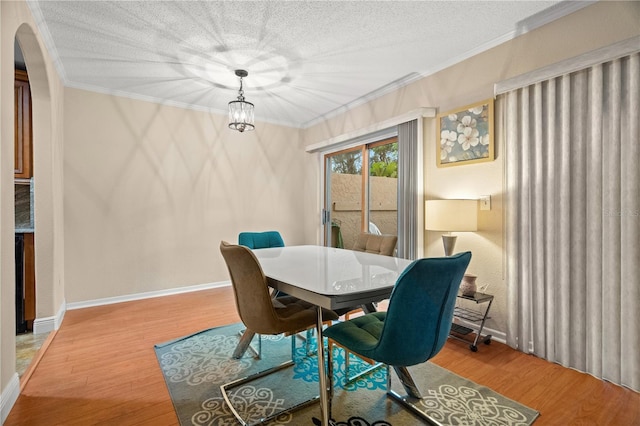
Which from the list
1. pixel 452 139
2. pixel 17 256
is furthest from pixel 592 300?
pixel 17 256

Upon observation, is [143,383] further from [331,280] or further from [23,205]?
[23,205]

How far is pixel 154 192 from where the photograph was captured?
4.01 m

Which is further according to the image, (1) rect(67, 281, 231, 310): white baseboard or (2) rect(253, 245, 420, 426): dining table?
(1) rect(67, 281, 231, 310): white baseboard

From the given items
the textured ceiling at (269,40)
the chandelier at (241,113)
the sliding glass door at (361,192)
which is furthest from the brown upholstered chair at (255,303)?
the sliding glass door at (361,192)

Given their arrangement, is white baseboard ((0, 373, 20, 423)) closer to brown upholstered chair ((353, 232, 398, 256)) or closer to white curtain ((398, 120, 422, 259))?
brown upholstered chair ((353, 232, 398, 256))

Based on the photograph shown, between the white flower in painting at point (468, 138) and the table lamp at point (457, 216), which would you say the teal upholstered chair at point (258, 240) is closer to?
the table lamp at point (457, 216)

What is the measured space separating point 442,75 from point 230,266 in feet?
9.09

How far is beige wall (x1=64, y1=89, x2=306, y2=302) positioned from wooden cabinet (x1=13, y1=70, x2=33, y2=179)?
56 cm

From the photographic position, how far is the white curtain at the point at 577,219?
1921 millimetres

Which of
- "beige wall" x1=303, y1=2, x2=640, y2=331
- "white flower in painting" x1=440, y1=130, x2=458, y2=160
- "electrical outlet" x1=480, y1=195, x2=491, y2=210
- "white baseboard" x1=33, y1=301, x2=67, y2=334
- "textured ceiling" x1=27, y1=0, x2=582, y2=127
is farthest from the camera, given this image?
"white flower in painting" x1=440, y1=130, x2=458, y2=160

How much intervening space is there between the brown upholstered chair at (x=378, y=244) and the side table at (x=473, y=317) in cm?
67

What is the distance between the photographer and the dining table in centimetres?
141

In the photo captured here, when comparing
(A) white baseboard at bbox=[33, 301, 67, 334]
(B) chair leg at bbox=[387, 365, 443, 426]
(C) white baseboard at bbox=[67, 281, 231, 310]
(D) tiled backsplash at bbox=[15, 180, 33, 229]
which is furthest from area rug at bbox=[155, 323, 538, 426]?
(D) tiled backsplash at bbox=[15, 180, 33, 229]

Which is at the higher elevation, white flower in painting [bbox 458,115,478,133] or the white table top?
white flower in painting [bbox 458,115,478,133]
